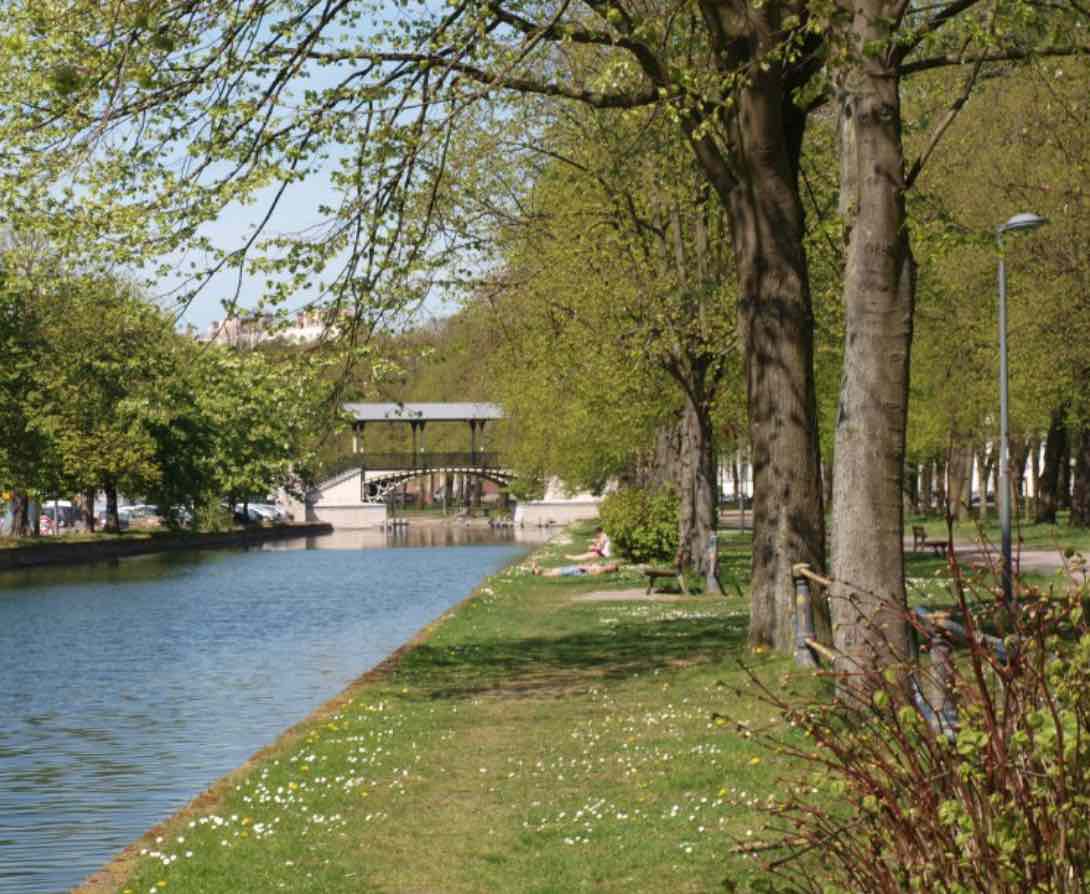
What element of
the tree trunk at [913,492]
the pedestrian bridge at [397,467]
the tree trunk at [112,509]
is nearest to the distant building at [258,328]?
the tree trunk at [112,509]

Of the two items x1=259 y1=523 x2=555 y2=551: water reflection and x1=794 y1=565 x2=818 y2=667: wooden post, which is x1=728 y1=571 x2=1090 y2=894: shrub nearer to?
x1=794 y1=565 x2=818 y2=667: wooden post

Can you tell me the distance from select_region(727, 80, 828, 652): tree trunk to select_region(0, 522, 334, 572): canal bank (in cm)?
4253

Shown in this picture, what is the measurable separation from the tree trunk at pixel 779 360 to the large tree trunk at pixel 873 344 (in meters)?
4.78

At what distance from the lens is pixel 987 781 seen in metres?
5.10

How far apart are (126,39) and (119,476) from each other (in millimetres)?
59642

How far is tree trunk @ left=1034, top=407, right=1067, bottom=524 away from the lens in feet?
172

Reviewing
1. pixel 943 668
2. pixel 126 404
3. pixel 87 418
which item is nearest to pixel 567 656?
pixel 126 404

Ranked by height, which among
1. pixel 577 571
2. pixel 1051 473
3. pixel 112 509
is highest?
pixel 1051 473

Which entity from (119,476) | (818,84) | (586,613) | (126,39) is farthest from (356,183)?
(119,476)

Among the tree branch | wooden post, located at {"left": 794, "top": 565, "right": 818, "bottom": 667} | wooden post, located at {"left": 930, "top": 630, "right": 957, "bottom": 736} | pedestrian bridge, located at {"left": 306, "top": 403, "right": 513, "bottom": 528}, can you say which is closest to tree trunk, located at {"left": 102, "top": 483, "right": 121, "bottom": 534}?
pedestrian bridge, located at {"left": 306, "top": 403, "right": 513, "bottom": 528}

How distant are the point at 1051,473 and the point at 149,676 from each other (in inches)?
1471

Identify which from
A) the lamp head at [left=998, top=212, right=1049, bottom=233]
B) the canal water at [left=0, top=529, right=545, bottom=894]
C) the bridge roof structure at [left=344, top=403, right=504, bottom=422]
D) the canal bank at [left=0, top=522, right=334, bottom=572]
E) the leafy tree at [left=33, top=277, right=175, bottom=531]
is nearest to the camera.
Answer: the canal water at [left=0, top=529, right=545, bottom=894]

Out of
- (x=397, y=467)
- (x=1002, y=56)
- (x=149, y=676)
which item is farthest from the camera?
(x=397, y=467)

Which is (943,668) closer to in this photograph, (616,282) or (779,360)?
(779,360)
